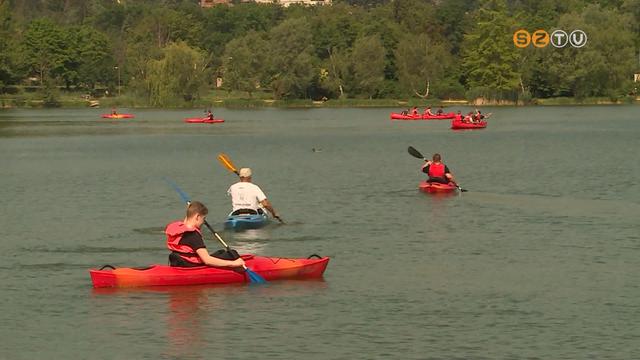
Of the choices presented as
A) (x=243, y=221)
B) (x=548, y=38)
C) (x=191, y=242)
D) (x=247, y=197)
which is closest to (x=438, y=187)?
(x=243, y=221)

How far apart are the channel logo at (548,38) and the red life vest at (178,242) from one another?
124 m

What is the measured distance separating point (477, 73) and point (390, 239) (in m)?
124

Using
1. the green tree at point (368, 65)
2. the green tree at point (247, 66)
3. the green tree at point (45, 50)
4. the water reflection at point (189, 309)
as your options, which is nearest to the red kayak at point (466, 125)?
the green tree at point (368, 65)

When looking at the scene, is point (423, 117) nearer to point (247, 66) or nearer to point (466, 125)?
point (466, 125)

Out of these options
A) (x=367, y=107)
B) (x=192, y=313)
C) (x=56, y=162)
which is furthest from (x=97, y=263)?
(x=367, y=107)

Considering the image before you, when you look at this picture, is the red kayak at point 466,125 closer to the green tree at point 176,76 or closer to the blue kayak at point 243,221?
the green tree at point 176,76

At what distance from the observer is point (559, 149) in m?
72.1

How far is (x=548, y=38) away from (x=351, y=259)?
417 ft

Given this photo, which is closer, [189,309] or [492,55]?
[189,309]

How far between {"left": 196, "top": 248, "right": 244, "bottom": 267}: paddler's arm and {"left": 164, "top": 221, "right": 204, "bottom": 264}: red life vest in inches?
7.1

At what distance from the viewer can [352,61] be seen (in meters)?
151

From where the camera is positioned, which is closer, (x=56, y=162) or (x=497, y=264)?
(x=497, y=264)

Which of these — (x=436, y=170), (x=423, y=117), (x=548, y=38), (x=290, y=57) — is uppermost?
(x=548, y=38)

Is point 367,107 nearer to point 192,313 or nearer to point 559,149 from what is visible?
point 559,149
